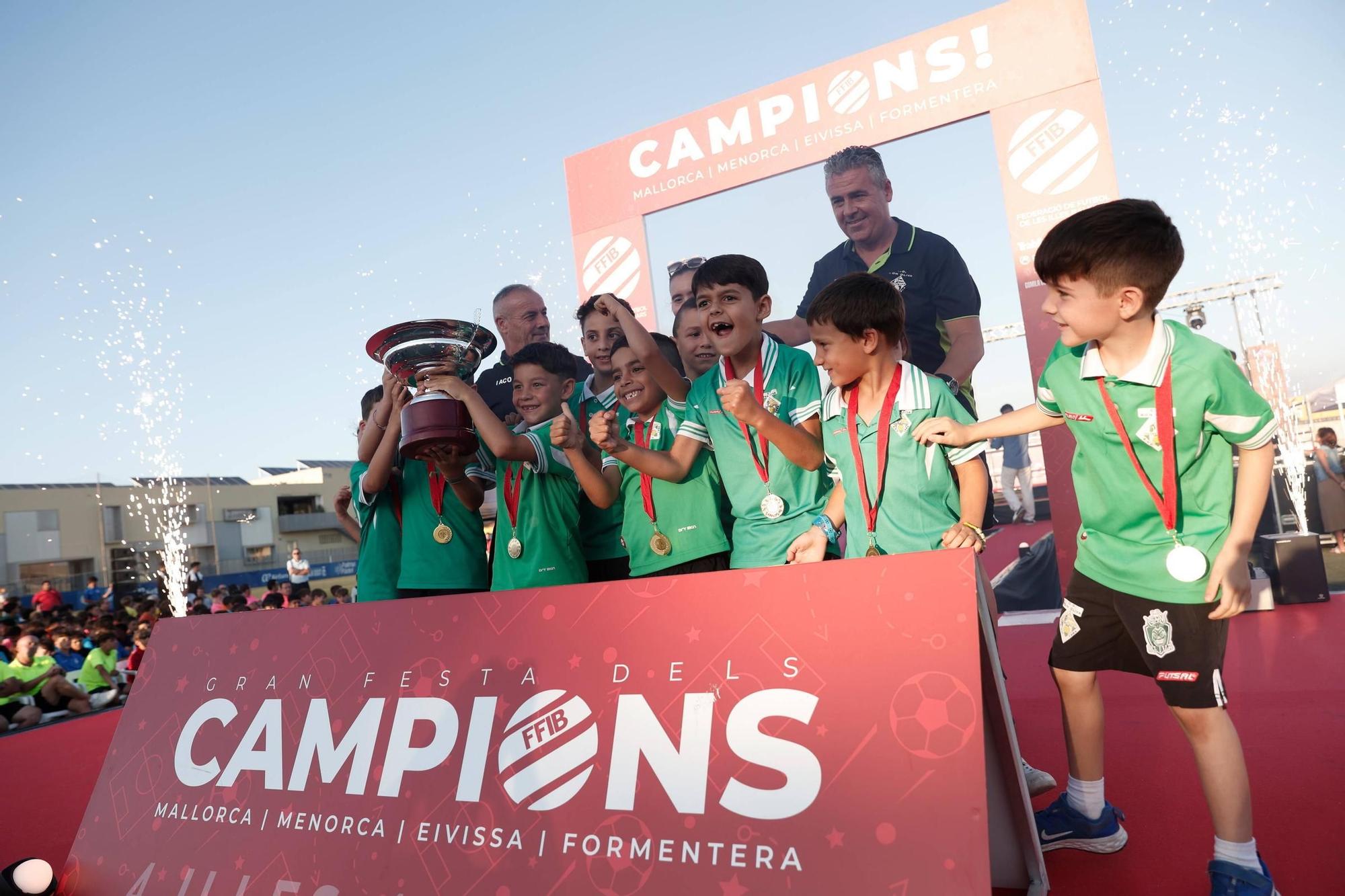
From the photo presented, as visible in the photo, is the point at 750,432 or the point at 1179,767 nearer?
the point at 1179,767

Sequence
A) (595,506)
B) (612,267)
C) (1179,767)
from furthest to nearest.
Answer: (612,267)
(595,506)
(1179,767)

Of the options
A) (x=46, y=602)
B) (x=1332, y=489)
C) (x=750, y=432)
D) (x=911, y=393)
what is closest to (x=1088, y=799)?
(x=911, y=393)

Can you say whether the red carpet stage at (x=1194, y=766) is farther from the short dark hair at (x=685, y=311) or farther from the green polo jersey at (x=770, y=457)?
the short dark hair at (x=685, y=311)

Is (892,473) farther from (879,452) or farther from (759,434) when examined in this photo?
(759,434)

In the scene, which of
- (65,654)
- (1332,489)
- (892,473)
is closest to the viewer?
(892,473)

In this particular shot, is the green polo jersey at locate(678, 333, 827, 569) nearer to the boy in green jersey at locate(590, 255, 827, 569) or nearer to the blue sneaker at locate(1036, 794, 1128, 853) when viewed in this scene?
the boy in green jersey at locate(590, 255, 827, 569)

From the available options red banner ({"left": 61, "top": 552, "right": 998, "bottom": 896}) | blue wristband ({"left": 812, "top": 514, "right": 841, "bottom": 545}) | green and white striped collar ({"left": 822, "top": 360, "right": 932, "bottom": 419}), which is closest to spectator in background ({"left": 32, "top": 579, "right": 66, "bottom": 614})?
red banner ({"left": 61, "top": 552, "right": 998, "bottom": 896})

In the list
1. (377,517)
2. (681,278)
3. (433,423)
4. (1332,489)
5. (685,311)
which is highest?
(681,278)

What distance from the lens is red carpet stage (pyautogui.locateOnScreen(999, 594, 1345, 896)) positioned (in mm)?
1826

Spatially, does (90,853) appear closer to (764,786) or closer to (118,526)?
(764,786)

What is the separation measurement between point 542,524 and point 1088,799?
1.90 metres

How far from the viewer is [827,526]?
90.8 inches

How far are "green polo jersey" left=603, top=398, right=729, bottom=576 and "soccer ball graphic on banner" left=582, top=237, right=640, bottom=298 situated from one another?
3.84 meters

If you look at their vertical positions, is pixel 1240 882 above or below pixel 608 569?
below
